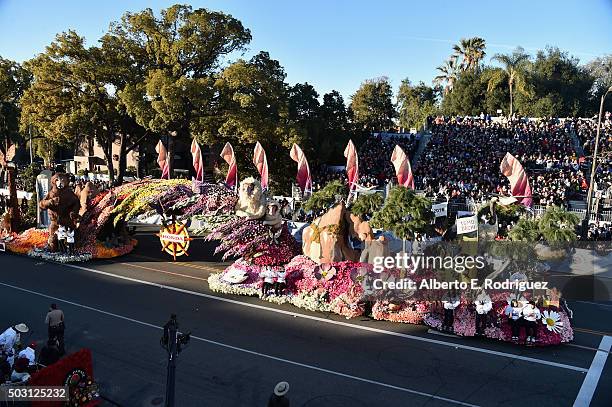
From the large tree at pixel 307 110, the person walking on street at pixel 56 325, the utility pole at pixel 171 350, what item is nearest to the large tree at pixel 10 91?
the large tree at pixel 307 110

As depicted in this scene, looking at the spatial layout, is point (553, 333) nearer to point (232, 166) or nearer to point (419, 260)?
point (419, 260)

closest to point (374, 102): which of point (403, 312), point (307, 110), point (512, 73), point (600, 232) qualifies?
point (512, 73)

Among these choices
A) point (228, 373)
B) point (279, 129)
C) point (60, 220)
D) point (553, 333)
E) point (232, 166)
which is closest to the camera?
point (228, 373)

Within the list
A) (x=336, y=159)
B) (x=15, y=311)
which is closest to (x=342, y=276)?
(x=15, y=311)

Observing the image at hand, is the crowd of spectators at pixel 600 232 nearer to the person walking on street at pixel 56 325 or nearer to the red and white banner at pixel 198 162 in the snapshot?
the red and white banner at pixel 198 162

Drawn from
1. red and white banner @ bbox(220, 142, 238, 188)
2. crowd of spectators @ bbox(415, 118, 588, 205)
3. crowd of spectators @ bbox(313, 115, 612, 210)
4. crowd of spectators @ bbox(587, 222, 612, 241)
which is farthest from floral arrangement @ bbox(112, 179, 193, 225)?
Result: crowd of spectators @ bbox(587, 222, 612, 241)

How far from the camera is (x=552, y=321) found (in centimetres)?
1303

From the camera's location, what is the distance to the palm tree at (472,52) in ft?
222

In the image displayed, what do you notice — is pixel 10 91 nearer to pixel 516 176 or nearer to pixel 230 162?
pixel 230 162

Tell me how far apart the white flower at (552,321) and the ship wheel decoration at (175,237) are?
12.9 m

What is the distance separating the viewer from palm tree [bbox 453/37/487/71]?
67.6 meters

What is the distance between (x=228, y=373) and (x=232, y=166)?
15.1m

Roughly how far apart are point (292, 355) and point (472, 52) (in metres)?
65.1

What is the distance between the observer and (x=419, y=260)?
15.2m
